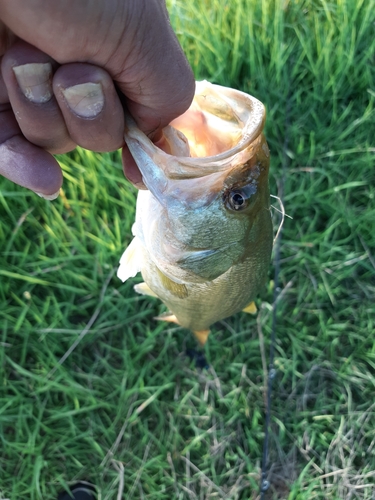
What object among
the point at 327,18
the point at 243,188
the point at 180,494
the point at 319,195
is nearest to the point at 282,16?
the point at 327,18

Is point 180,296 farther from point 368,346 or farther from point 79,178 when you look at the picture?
point 368,346

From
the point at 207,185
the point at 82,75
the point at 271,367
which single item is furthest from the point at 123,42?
the point at 271,367

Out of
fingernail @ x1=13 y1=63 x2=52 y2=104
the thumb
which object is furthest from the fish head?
fingernail @ x1=13 y1=63 x2=52 y2=104

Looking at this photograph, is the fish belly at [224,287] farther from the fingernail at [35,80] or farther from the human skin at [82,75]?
the fingernail at [35,80]

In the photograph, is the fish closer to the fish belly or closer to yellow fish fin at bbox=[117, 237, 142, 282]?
the fish belly

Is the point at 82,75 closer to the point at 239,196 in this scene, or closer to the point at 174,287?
the point at 239,196

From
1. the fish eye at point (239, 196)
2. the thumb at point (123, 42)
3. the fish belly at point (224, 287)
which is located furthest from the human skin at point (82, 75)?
the fish belly at point (224, 287)
